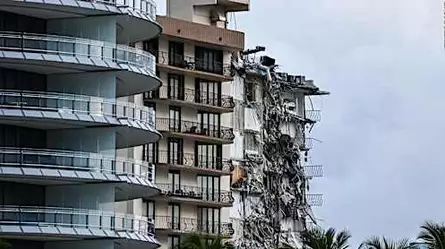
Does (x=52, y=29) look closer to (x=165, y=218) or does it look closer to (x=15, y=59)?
(x=15, y=59)

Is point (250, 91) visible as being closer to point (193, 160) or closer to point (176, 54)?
point (193, 160)

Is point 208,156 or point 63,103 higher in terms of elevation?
point 208,156

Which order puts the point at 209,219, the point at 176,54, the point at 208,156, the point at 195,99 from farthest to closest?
1. the point at 208,156
2. the point at 209,219
3. the point at 195,99
4. the point at 176,54

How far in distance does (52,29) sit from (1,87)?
4523 mm

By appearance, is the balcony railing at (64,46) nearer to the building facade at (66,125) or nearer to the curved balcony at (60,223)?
the building facade at (66,125)

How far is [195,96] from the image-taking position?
131375mm

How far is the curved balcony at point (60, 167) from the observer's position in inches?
3386

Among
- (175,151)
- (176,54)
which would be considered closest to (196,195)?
(175,151)

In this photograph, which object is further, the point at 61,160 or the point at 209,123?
the point at 209,123

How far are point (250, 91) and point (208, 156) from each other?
1419 centimetres

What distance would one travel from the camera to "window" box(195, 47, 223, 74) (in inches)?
5217

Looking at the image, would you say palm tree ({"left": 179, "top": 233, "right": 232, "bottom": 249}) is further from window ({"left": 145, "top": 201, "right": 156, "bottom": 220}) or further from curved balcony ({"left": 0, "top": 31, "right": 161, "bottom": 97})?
window ({"left": 145, "top": 201, "right": 156, "bottom": 220})

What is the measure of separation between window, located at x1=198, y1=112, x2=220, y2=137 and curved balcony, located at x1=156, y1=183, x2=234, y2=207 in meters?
4.15

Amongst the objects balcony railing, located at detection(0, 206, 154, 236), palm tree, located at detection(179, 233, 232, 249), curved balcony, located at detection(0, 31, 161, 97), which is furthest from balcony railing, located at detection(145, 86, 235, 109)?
balcony railing, located at detection(0, 206, 154, 236)
